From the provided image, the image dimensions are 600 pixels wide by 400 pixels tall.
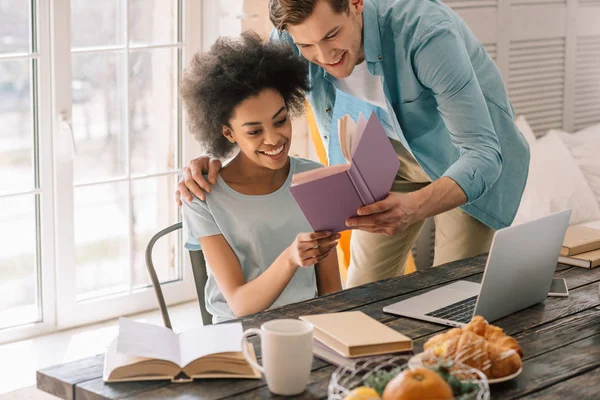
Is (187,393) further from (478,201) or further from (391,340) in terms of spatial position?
(478,201)

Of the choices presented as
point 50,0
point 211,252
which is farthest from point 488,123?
point 50,0

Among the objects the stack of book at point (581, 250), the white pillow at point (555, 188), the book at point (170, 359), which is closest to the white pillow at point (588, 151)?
the white pillow at point (555, 188)

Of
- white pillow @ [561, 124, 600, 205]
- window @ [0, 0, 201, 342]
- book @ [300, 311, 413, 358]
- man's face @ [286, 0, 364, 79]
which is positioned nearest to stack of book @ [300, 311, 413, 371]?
book @ [300, 311, 413, 358]

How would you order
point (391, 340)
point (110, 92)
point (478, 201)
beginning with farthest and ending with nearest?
1. point (110, 92)
2. point (478, 201)
3. point (391, 340)

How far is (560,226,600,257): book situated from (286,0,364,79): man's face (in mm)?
693

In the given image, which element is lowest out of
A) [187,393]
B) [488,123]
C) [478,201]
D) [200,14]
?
[187,393]

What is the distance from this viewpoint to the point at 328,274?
2.23 meters

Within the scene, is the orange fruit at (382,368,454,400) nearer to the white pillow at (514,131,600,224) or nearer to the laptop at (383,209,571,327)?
the laptop at (383,209,571,327)

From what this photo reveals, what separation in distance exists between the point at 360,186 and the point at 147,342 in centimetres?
53

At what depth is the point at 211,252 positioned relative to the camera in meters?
2.08

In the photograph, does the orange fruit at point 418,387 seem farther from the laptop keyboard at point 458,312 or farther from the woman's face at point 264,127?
the woman's face at point 264,127

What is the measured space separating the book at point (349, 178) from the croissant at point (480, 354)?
1.33 ft

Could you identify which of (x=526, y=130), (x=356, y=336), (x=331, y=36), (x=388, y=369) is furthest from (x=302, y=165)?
(x=526, y=130)

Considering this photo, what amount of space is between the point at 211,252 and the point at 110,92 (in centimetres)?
167
